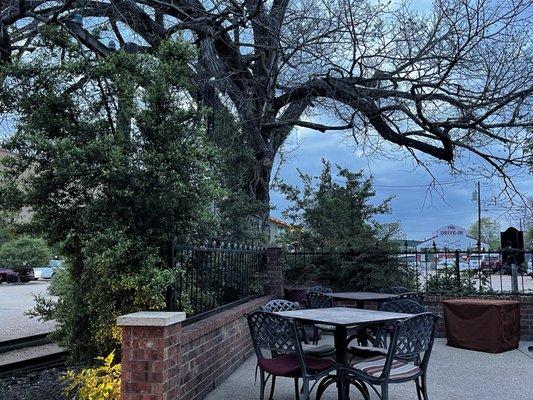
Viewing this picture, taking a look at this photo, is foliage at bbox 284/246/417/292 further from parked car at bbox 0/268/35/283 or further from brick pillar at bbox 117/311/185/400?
parked car at bbox 0/268/35/283

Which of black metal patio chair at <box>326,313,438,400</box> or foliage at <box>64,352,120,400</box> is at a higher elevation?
black metal patio chair at <box>326,313,438,400</box>

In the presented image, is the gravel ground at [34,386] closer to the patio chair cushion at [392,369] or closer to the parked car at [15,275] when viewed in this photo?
the patio chair cushion at [392,369]

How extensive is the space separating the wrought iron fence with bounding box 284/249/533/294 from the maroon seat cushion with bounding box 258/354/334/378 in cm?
547

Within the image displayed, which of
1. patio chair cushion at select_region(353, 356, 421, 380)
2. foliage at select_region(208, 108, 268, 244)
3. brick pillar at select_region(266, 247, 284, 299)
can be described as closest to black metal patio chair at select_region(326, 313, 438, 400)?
patio chair cushion at select_region(353, 356, 421, 380)

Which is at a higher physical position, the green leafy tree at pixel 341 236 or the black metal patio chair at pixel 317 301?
the green leafy tree at pixel 341 236

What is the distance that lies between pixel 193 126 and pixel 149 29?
458 centimetres

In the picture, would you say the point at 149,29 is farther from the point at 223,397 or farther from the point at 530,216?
the point at 530,216

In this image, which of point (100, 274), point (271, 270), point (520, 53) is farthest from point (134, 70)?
point (520, 53)

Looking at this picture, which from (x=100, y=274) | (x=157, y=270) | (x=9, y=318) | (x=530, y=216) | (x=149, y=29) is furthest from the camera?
(x=9, y=318)

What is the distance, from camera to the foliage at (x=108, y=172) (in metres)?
4.47

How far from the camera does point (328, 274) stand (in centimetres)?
1033

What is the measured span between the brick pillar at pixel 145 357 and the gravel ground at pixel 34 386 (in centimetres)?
157

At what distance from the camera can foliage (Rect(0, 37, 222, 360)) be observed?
176 inches

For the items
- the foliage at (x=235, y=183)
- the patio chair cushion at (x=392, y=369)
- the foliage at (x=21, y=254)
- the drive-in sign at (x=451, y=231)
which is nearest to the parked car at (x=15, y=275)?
the foliage at (x=21, y=254)
